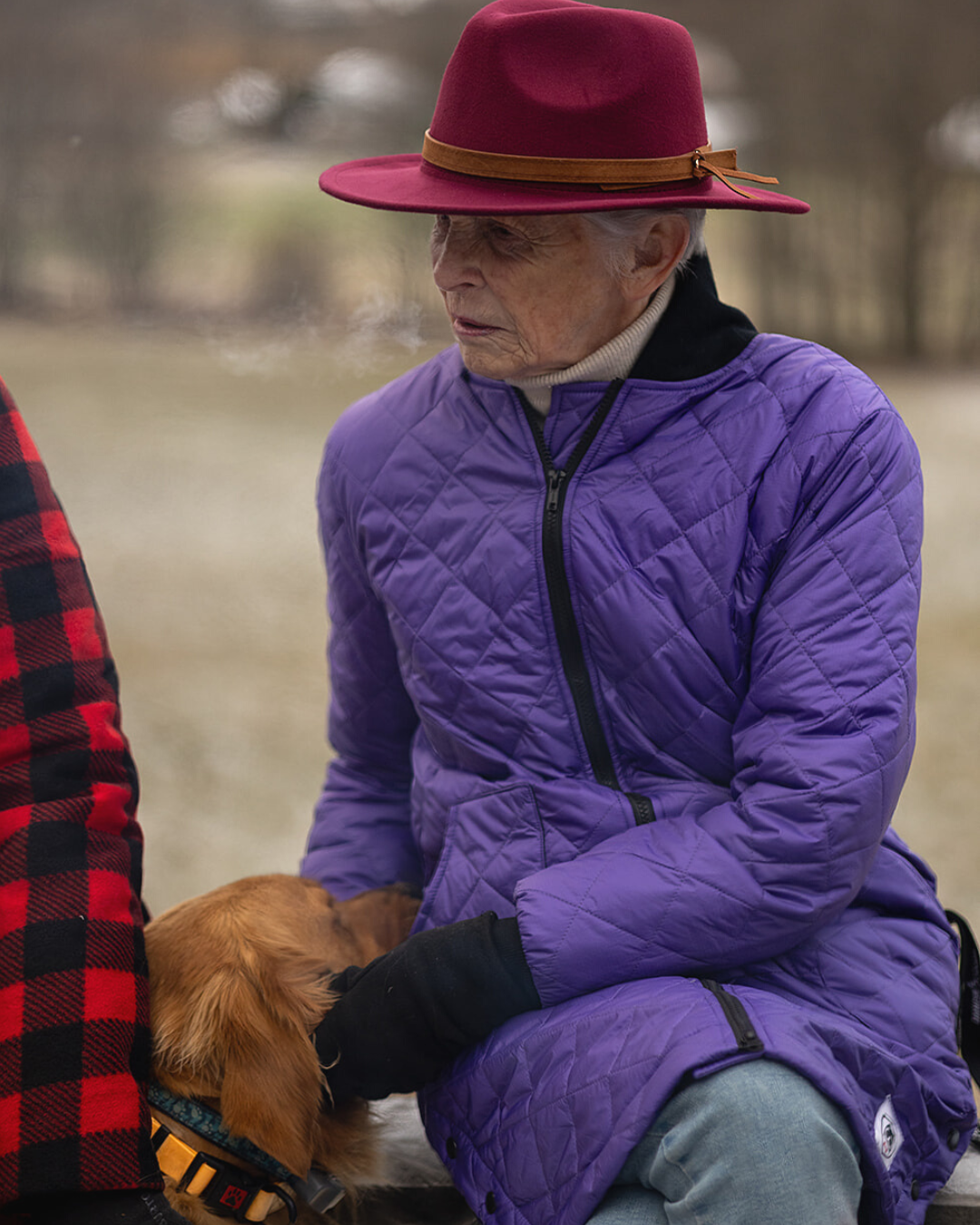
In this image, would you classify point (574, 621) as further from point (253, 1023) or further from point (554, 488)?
point (253, 1023)

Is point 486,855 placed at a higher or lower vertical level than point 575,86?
lower

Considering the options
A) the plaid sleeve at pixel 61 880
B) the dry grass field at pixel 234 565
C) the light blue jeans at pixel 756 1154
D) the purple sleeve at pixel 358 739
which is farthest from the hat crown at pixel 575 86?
the dry grass field at pixel 234 565

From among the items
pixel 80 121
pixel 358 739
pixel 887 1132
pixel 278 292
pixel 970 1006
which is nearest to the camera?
pixel 887 1132

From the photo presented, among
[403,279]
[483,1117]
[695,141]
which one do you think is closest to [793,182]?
[403,279]

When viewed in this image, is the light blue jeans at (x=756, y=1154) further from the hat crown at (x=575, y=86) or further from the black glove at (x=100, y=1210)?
the hat crown at (x=575, y=86)

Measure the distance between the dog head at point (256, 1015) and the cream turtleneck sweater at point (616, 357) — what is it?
70 cm

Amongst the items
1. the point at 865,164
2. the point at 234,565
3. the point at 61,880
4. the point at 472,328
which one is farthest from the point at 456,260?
the point at 865,164

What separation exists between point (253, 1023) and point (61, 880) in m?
0.26

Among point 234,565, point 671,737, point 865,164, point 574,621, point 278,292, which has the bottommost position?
point 234,565

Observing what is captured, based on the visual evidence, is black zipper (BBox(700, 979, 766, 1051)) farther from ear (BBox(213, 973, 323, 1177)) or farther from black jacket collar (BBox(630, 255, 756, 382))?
black jacket collar (BBox(630, 255, 756, 382))

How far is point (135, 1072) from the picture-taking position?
47.6 inches

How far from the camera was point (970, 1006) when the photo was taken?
4.66 feet

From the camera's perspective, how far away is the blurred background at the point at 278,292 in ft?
13.0

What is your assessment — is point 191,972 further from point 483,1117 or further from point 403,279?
point 403,279
